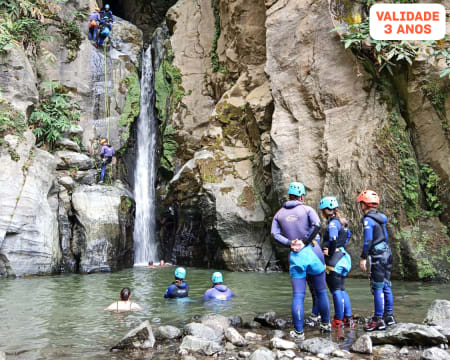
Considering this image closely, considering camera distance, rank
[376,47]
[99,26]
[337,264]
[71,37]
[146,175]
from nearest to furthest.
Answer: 1. [337,264]
2. [376,47]
3. [71,37]
4. [146,175]
5. [99,26]

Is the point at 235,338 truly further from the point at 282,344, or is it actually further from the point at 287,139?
the point at 287,139


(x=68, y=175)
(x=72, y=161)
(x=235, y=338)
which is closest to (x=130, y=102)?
(x=72, y=161)

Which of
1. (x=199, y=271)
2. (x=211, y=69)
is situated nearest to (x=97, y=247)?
(x=199, y=271)

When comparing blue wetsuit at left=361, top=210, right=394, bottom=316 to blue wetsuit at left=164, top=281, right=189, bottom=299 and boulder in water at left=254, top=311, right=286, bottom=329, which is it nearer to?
boulder in water at left=254, top=311, right=286, bottom=329

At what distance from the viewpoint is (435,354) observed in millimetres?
4027

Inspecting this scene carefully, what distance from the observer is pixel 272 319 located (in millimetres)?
5832

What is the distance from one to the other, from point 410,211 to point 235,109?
7.78 m

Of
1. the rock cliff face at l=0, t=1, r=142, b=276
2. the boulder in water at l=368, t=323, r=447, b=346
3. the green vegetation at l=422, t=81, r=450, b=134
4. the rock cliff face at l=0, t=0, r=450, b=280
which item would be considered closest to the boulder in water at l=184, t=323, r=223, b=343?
the boulder in water at l=368, t=323, r=447, b=346

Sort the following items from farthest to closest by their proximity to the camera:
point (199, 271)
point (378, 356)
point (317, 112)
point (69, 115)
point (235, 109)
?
point (69, 115), point (235, 109), point (199, 271), point (317, 112), point (378, 356)

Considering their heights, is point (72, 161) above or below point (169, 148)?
below

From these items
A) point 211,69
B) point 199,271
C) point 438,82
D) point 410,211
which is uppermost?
point 211,69

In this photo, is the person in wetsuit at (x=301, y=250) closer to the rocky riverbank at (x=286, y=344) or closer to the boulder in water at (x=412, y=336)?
the rocky riverbank at (x=286, y=344)

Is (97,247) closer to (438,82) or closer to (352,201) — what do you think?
(352,201)

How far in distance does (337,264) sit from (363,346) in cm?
141
